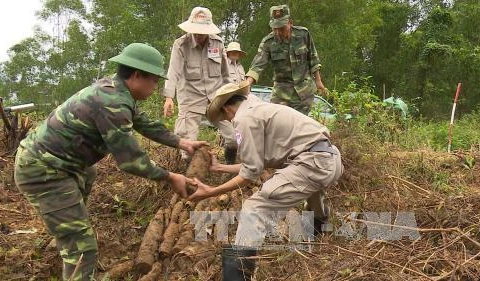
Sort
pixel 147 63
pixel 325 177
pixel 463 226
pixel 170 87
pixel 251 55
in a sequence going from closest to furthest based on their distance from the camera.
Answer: pixel 147 63 → pixel 325 177 → pixel 463 226 → pixel 170 87 → pixel 251 55

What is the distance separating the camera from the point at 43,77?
2852 cm

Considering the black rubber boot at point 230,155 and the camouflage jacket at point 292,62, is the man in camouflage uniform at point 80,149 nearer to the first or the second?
the black rubber boot at point 230,155

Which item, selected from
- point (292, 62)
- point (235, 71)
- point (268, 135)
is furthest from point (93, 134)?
point (235, 71)

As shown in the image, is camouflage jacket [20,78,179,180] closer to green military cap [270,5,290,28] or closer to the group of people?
the group of people

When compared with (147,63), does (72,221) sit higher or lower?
lower

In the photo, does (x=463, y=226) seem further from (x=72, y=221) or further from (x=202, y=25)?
(x=202, y=25)

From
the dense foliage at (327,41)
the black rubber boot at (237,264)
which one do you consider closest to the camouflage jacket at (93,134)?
the black rubber boot at (237,264)

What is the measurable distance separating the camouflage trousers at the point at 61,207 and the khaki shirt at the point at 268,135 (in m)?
1.02

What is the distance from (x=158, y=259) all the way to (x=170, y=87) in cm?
205

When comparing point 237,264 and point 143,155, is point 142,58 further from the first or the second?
point 237,264

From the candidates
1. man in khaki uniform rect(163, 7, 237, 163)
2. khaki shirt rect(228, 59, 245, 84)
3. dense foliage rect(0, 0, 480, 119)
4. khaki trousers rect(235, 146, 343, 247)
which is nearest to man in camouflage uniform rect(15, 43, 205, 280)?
khaki trousers rect(235, 146, 343, 247)

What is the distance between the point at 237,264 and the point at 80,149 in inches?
47.1

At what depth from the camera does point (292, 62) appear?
6316 millimetres

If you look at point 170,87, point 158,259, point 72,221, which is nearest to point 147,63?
point 72,221
